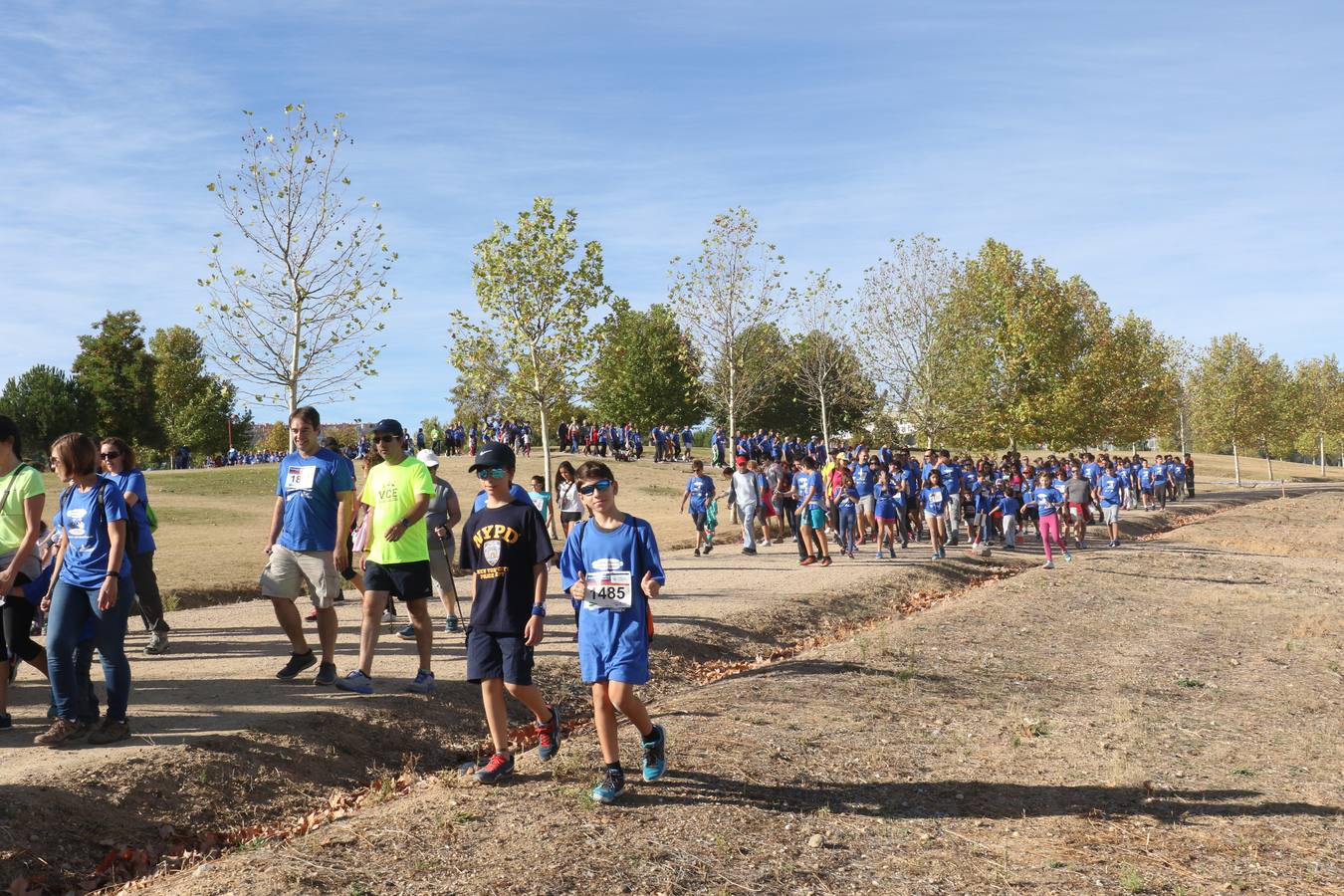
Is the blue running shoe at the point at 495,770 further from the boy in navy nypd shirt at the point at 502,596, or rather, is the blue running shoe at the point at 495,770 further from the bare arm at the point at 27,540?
the bare arm at the point at 27,540

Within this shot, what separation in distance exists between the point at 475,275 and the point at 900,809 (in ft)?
92.8

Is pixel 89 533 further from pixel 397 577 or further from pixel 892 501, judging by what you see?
pixel 892 501

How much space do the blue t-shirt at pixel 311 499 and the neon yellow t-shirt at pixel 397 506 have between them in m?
0.30

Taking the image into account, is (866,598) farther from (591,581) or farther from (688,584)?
(591,581)

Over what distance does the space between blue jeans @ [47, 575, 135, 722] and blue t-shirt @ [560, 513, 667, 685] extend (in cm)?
313

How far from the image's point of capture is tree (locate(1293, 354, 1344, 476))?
73.9 m

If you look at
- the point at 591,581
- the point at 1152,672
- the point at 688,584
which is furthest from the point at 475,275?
the point at 591,581

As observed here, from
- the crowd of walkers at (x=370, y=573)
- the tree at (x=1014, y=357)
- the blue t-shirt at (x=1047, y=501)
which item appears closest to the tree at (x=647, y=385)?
the tree at (x=1014, y=357)

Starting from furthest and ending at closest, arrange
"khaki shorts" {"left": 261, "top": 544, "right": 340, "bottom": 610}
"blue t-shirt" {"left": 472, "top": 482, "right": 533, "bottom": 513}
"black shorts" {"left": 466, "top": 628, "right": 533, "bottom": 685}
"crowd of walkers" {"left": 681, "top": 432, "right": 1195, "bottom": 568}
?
"crowd of walkers" {"left": 681, "top": 432, "right": 1195, "bottom": 568}
"khaki shorts" {"left": 261, "top": 544, "right": 340, "bottom": 610}
"blue t-shirt" {"left": 472, "top": 482, "right": 533, "bottom": 513}
"black shorts" {"left": 466, "top": 628, "right": 533, "bottom": 685}

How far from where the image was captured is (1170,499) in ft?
150

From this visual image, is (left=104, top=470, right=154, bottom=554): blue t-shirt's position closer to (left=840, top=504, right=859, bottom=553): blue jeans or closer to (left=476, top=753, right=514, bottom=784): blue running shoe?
(left=476, top=753, right=514, bottom=784): blue running shoe

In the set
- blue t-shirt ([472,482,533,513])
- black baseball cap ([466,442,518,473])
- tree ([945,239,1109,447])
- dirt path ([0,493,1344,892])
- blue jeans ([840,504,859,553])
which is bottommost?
dirt path ([0,493,1344,892])

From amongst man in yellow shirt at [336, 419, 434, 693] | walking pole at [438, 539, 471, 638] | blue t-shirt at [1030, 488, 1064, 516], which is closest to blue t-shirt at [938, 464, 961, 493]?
blue t-shirt at [1030, 488, 1064, 516]

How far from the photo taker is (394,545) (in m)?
8.28
